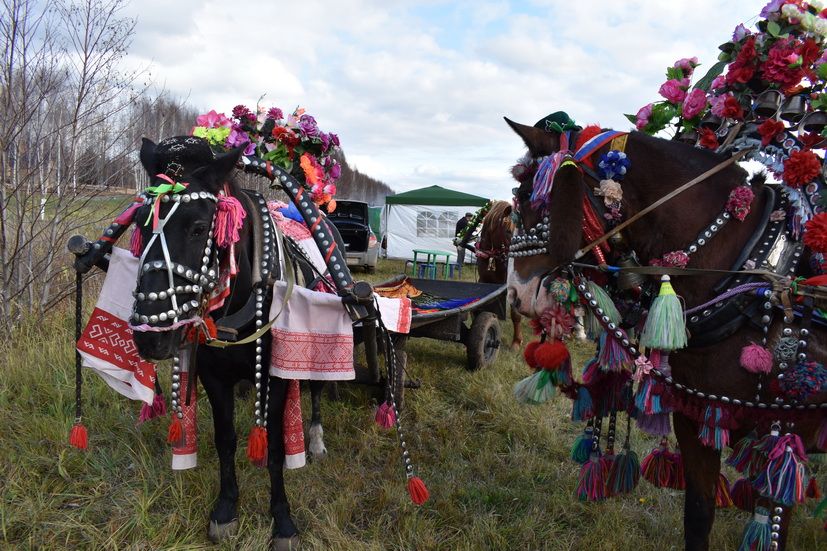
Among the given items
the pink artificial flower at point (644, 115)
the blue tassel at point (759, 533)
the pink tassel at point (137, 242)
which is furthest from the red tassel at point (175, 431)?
the pink artificial flower at point (644, 115)

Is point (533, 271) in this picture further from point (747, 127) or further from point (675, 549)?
point (675, 549)

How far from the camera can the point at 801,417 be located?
1919 millimetres

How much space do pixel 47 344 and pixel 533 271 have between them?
4.60 meters

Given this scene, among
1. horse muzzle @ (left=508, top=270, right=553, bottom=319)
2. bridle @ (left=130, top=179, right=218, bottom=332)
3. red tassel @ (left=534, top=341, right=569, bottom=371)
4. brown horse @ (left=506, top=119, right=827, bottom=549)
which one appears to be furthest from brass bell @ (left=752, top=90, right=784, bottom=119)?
bridle @ (left=130, top=179, right=218, bottom=332)

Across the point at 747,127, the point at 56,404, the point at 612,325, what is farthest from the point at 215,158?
the point at 56,404

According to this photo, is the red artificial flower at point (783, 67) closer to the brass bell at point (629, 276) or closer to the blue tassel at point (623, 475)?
the brass bell at point (629, 276)

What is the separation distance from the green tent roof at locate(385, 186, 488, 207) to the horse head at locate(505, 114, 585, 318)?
15.4m

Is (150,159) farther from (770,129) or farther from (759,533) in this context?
(759,533)

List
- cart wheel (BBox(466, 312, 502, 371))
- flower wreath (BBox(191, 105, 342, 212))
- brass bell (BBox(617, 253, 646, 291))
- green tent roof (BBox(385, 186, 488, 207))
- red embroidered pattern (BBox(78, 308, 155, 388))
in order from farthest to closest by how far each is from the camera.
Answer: green tent roof (BBox(385, 186, 488, 207)), cart wheel (BBox(466, 312, 502, 371)), flower wreath (BBox(191, 105, 342, 212)), red embroidered pattern (BBox(78, 308, 155, 388)), brass bell (BBox(617, 253, 646, 291))

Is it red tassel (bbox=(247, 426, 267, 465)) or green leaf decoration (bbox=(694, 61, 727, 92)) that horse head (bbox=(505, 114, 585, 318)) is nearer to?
green leaf decoration (bbox=(694, 61, 727, 92))

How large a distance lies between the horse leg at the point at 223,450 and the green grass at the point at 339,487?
0.08 m

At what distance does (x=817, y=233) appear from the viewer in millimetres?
1775

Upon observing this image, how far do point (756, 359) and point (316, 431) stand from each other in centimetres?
300

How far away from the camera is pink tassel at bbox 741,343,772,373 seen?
1847 mm
